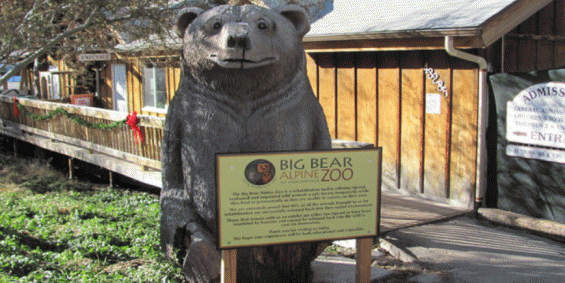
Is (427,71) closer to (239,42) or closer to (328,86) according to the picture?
(328,86)

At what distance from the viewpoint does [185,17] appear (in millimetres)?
3422

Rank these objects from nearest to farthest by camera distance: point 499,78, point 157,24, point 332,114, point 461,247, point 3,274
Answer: point 3,274 < point 461,247 < point 499,78 < point 332,114 < point 157,24

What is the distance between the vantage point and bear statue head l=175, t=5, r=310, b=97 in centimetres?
292

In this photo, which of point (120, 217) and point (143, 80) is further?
point (143, 80)

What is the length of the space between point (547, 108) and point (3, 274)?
5640 mm

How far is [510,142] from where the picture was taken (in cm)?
642

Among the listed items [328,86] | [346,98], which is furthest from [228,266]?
[328,86]

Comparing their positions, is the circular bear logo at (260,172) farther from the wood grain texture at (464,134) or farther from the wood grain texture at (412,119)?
the wood grain texture at (412,119)

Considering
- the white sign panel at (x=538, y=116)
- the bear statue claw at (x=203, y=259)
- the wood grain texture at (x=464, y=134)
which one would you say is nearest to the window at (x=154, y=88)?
the wood grain texture at (x=464, y=134)

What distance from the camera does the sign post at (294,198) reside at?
2.86 meters

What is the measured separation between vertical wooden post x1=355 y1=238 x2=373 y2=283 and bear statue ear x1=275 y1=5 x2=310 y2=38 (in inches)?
52.5

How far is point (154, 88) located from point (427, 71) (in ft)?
28.0

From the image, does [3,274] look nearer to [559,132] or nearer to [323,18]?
[559,132]

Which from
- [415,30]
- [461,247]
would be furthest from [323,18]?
[461,247]
